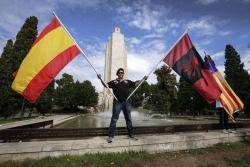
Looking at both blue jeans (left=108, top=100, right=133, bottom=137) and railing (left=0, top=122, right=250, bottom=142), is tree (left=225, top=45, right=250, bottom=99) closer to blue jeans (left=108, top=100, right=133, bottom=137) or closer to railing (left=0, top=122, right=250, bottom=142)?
railing (left=0, top=122, right=250, bottom=142)

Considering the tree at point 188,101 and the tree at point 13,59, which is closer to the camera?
the tree at point 13,59

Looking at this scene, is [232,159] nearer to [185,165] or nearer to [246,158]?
[246,158]

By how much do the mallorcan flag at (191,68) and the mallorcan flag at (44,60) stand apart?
325cm

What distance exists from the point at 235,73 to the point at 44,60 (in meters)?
49.6

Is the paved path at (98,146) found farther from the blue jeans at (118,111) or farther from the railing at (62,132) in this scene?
the railing at (62,132)

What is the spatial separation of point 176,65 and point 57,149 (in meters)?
4.65

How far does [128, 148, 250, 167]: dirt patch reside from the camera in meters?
6.02

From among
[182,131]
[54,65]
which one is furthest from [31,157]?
[182,131]

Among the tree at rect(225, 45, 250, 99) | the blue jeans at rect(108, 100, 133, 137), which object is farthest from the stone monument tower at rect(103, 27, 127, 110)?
the blue jeans at rect(108, 100, 133, 137)

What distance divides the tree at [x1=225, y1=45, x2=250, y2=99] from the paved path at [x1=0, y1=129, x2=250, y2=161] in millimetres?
43492

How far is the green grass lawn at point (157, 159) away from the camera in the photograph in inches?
214

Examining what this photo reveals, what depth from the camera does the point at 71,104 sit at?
80875mm

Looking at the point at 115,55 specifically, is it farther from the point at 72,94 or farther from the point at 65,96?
the point at 65,96

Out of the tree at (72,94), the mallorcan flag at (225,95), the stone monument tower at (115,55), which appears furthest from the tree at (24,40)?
the tree at (72,94)
